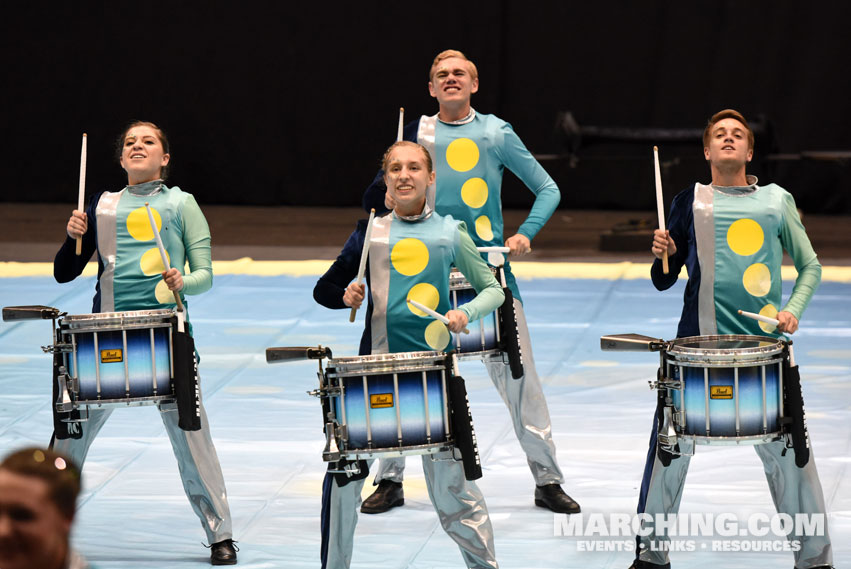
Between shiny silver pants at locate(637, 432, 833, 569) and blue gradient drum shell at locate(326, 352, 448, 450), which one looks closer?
blue gradient drum shell at locate(326, 352, 448, 450)

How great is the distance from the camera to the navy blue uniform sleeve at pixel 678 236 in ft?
13.2

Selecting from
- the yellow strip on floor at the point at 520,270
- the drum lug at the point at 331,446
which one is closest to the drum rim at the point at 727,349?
the drum lug at the point at 331,446

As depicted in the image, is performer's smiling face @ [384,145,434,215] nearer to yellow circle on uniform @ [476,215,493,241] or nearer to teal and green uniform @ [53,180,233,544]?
teal and green uniform @ [53,180,233,544]

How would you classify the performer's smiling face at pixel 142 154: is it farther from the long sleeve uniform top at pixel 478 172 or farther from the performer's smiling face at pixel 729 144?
the performer's smiling face at pixel 729 144

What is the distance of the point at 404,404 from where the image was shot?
3.57m

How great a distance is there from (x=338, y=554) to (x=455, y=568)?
0.58 m

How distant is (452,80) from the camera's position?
4.75 m

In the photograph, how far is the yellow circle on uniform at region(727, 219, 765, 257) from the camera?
155 inches

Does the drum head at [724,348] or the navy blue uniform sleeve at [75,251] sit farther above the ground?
the navy blue uniform sleeve at [75,251]

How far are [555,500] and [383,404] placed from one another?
1304 mm

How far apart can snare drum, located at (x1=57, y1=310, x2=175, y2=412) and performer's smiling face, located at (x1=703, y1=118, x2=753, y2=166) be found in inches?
66.4

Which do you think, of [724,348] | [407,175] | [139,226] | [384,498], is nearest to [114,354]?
[139,226]

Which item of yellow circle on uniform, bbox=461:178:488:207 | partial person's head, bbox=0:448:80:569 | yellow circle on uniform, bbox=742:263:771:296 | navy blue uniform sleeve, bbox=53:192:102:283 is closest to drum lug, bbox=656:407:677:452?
yellow circle on uniform, bbox=742:263:771:296

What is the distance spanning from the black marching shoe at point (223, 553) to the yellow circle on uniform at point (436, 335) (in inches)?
38.5
